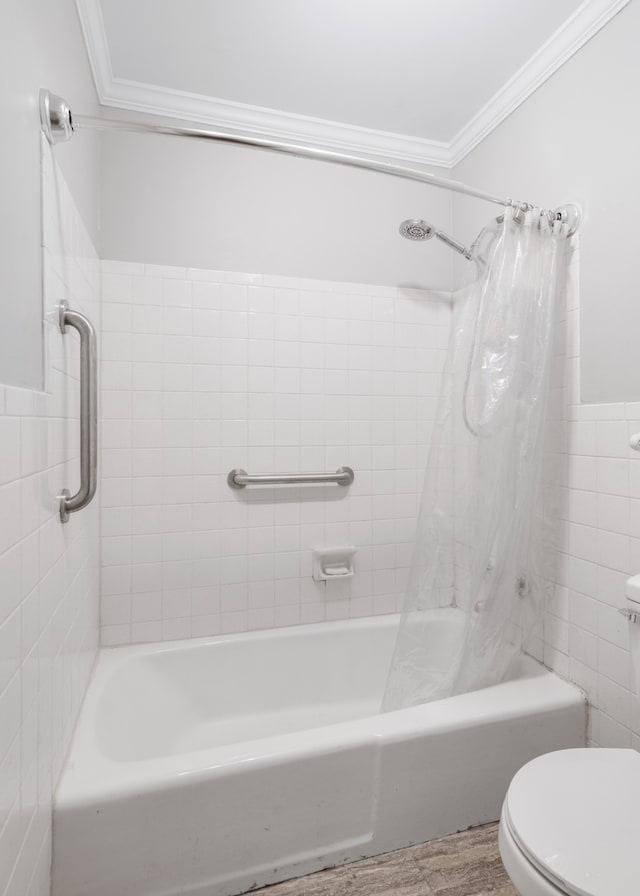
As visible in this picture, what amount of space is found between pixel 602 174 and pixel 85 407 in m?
1.62

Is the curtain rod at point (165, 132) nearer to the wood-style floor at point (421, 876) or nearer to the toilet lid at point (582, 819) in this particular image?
the toilet lid at point (582, 819)

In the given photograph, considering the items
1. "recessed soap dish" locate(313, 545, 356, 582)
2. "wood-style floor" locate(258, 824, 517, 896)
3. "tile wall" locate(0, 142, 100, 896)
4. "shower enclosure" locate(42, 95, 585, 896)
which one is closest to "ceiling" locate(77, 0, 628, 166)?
"shower enclosure" locate(42, 95, 585, 896)

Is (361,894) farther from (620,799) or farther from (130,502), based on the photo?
(130,502)

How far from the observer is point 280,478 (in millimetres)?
1843

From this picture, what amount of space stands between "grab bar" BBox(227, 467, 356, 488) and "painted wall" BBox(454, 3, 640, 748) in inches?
32.2

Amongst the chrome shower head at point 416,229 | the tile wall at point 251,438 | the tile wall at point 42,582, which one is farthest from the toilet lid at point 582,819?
the chrome shower head at point 416,229

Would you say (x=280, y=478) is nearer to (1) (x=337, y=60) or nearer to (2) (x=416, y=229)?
(2) (x=416, y=229)

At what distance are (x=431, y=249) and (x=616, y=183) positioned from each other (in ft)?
2.80

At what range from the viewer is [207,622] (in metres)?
1.85

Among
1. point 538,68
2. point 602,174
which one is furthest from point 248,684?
point 538,68

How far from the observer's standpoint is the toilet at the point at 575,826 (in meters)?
0.77

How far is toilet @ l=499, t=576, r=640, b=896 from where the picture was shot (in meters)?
0.77

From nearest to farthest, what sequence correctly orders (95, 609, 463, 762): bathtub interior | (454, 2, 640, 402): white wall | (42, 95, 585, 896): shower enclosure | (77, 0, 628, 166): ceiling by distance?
(42, 95, 585, 896): shower enclosure < (454, 2, 640, 402): white wall < (77, 0, 628, 166): ceiling < (95, 609, 463, 762): bathtub interior

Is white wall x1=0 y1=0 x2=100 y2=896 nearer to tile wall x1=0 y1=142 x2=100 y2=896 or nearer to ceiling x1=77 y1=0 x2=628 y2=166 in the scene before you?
tile wall x1=0 y1=142 x2=100 y2=896
